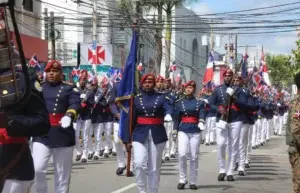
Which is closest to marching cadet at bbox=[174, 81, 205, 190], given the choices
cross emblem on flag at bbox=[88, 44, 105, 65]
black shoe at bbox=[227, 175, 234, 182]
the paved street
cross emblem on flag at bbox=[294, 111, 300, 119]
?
the paved street

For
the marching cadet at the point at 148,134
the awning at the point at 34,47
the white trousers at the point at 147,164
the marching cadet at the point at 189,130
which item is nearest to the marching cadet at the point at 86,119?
the marching cadet at the point at 189,130

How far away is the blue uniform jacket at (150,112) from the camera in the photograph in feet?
31.3

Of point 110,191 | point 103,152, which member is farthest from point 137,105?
point 103,152

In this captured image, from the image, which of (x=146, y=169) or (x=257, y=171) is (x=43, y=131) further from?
(x=257, y=171)

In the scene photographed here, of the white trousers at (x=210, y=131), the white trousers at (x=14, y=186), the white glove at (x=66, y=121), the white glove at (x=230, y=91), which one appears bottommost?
the white trousers at (x=210, y=131)

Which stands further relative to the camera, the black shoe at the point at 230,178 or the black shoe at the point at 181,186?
the black shoe at the point at 230,178

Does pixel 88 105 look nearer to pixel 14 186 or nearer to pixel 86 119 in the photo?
pixel 86 119

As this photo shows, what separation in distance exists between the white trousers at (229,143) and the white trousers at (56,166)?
16.9 ft

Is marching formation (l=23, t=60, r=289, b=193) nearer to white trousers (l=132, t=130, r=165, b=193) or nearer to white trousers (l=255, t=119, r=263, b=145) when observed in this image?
white trousers (l=132, t=130, r=165, b=193)

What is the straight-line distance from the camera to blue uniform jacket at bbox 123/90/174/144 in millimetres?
9539

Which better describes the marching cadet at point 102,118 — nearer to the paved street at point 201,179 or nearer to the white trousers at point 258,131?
the paved street at point 201,179

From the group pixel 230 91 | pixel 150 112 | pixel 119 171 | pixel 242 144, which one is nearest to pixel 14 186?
Answer: pixel 150 112

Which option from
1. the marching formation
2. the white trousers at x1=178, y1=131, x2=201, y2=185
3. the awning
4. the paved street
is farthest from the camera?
the awning

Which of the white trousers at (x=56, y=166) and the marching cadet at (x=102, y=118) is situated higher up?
the white trousers at (x=56, y=166)
